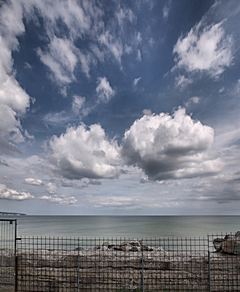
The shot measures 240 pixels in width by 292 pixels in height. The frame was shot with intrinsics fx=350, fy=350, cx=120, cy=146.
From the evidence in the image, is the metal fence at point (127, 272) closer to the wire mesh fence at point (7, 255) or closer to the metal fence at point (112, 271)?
the metal fence at point (112, 271)

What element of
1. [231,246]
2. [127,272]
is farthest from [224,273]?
[127,272]

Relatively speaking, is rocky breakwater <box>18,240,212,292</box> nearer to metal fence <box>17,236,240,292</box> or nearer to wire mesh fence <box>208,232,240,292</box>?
metal fence <box>17,236,240,292</box>

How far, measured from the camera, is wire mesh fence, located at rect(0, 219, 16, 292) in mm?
13047

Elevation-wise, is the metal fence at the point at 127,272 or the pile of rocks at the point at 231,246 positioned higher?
the pile of rocks at the point at 231,246

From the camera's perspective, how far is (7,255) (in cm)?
1495

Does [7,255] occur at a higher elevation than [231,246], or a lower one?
lower

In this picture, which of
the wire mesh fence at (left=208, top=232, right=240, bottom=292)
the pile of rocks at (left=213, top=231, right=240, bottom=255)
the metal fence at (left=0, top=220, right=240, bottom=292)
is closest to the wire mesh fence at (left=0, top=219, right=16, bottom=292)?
the metal fence at (left=0, top=220, right=240, bottom=292)

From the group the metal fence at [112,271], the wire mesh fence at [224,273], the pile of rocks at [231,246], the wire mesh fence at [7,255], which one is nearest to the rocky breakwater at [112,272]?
the metal fence at [112,271]

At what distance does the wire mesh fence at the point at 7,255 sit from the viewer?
1305cm

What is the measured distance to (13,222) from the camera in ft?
42.7

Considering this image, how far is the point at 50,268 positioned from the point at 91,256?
1745 mm

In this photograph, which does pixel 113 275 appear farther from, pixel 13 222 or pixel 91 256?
pixel 13 222

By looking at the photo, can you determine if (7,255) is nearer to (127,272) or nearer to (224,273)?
(127,272)

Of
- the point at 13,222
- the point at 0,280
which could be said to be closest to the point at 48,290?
the point at 0,280
